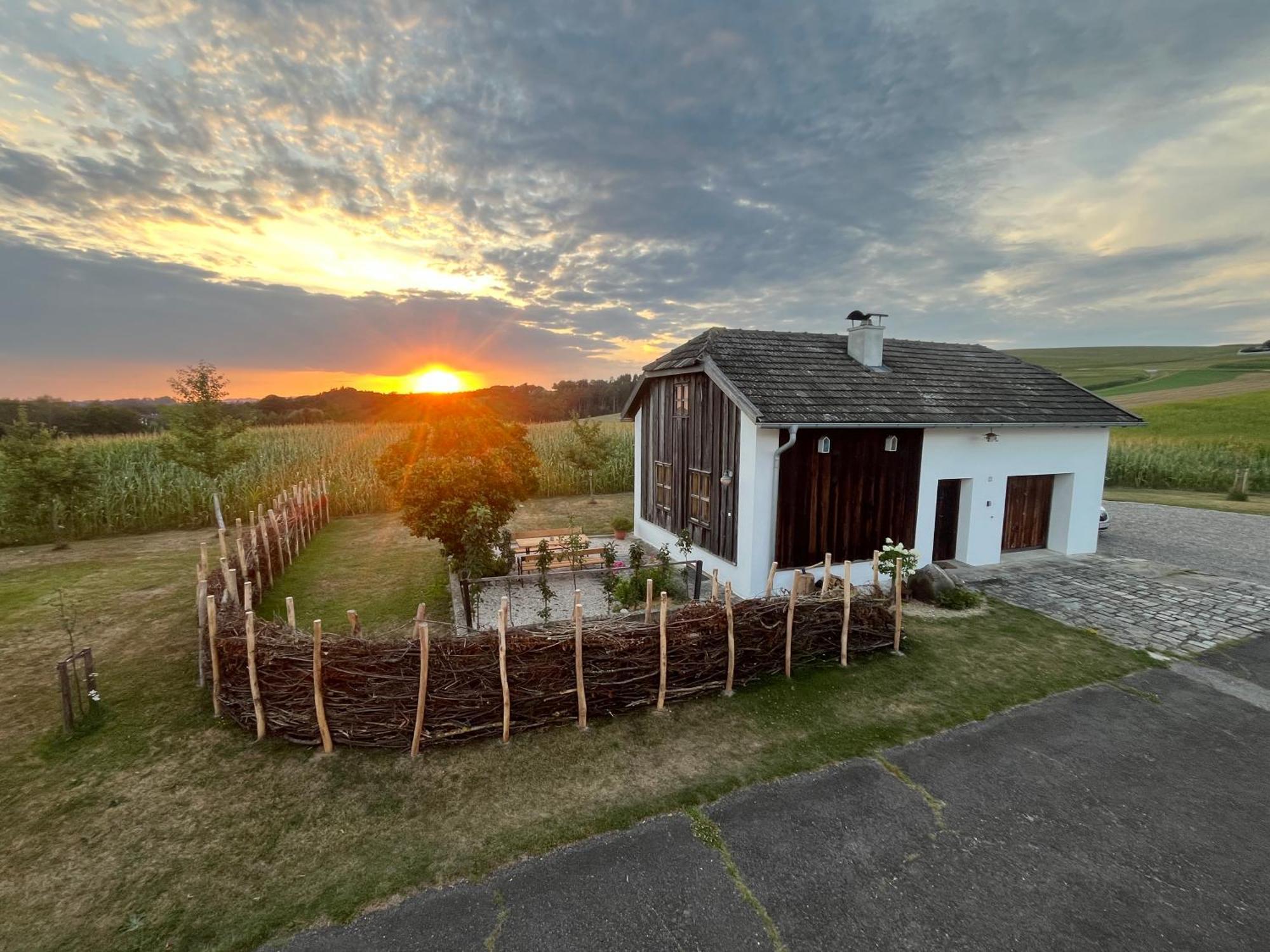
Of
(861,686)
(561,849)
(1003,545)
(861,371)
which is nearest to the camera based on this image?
(561,849)

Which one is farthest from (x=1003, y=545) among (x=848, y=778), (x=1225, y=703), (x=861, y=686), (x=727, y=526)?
(x=848, y=778)

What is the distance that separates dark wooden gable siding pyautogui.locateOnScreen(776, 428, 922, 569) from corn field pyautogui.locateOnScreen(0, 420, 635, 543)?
11.3 metres

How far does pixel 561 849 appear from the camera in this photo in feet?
16.1

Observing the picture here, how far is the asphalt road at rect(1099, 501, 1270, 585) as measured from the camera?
13.5m

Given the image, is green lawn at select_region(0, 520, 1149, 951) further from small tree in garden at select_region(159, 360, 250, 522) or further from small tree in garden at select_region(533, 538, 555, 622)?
small tree in garden at select_region(159, 360, 250, 522)

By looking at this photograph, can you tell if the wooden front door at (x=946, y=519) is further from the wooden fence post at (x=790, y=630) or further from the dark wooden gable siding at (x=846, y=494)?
the wooden fence post at (x=790, y=630)

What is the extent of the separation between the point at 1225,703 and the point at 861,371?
327 inches

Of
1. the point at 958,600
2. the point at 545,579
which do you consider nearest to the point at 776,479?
the point at 958,600

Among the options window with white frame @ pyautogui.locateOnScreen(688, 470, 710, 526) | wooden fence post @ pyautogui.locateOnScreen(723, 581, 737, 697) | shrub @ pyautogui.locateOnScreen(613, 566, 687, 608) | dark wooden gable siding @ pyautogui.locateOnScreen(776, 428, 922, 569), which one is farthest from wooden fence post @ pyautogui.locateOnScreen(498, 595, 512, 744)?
window with white frame @ pyautogui.locateOnScreen(688, 470, 710, 526)

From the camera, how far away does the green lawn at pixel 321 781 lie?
14.5 feet

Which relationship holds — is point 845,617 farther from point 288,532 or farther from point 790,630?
point 288,532

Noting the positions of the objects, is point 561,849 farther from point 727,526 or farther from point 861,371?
point 861,371

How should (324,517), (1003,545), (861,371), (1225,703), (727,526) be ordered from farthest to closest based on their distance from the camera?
1. (324,517)
2. (1003,545)
3. (861,371)
4. (727,526)
5. (1225,703)

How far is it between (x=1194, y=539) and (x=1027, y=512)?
6.37 m
